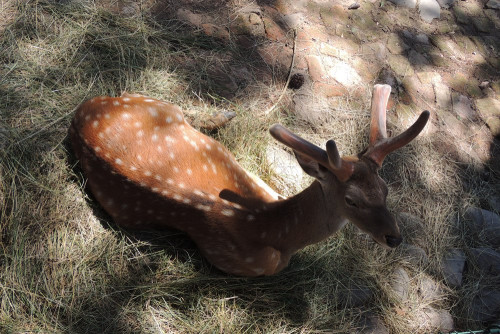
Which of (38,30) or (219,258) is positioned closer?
(219,258)

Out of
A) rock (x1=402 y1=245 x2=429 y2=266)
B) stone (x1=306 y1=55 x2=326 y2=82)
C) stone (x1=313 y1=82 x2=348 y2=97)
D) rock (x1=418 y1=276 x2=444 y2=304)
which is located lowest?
rock (x1=418 y1=276 x2=444 y2=304)

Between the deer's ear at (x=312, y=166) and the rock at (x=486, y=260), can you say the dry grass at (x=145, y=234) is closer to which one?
the rock at (x=486, y=260)

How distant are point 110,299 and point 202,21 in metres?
2.52

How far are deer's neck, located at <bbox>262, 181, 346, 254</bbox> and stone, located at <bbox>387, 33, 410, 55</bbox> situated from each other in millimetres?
2398

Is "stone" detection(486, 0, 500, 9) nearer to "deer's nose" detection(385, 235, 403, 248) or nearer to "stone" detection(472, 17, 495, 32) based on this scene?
"stone" detection(472, 17, 495, 32)

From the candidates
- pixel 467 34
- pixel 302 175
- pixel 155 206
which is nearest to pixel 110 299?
pixel 155 206

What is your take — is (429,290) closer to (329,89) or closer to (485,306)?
(485,306)

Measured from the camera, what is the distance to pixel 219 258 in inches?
113

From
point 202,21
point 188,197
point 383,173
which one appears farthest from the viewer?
point 202,21

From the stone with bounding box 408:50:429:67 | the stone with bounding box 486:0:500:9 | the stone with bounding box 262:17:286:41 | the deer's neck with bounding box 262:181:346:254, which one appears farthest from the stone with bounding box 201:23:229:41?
the stone with bounding box 486:0:500:9

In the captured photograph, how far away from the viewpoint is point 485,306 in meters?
3.58

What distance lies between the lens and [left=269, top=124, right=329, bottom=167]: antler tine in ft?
7.61

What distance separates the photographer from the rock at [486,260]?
3738 millimetres

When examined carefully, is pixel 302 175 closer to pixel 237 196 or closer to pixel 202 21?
pixel 237 196
